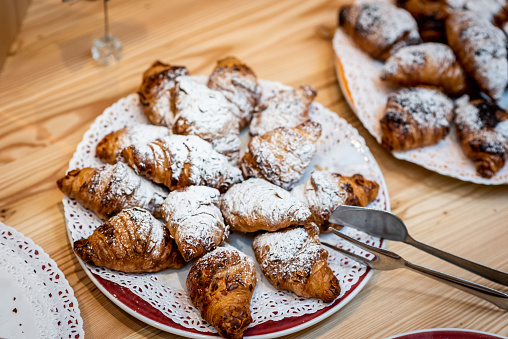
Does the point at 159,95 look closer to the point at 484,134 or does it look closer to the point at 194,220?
the point at 194,220

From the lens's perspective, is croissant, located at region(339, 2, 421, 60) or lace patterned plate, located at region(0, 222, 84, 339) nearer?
lace patterned plate, located at region(0, 222, 84, 339)

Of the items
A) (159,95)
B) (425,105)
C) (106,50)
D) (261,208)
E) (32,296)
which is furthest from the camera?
(106,50)

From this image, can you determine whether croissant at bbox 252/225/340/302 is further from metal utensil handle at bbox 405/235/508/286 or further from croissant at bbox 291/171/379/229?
metal utensil handle at bbox 405/235/508/286

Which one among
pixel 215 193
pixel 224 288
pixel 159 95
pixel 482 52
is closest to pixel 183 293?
pixel 224 288

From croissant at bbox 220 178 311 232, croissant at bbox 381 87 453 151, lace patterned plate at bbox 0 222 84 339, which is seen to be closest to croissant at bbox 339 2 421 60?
croissant at bbox 381 87 453 151

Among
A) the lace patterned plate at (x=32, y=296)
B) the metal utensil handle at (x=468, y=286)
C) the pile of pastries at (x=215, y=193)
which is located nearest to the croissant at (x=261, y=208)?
the pile of pastries at (x=215, y=193)

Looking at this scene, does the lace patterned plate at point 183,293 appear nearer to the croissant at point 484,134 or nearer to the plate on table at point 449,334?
the plate on table at point 449,334

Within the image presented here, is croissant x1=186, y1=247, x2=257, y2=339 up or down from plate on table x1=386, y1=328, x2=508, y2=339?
up
